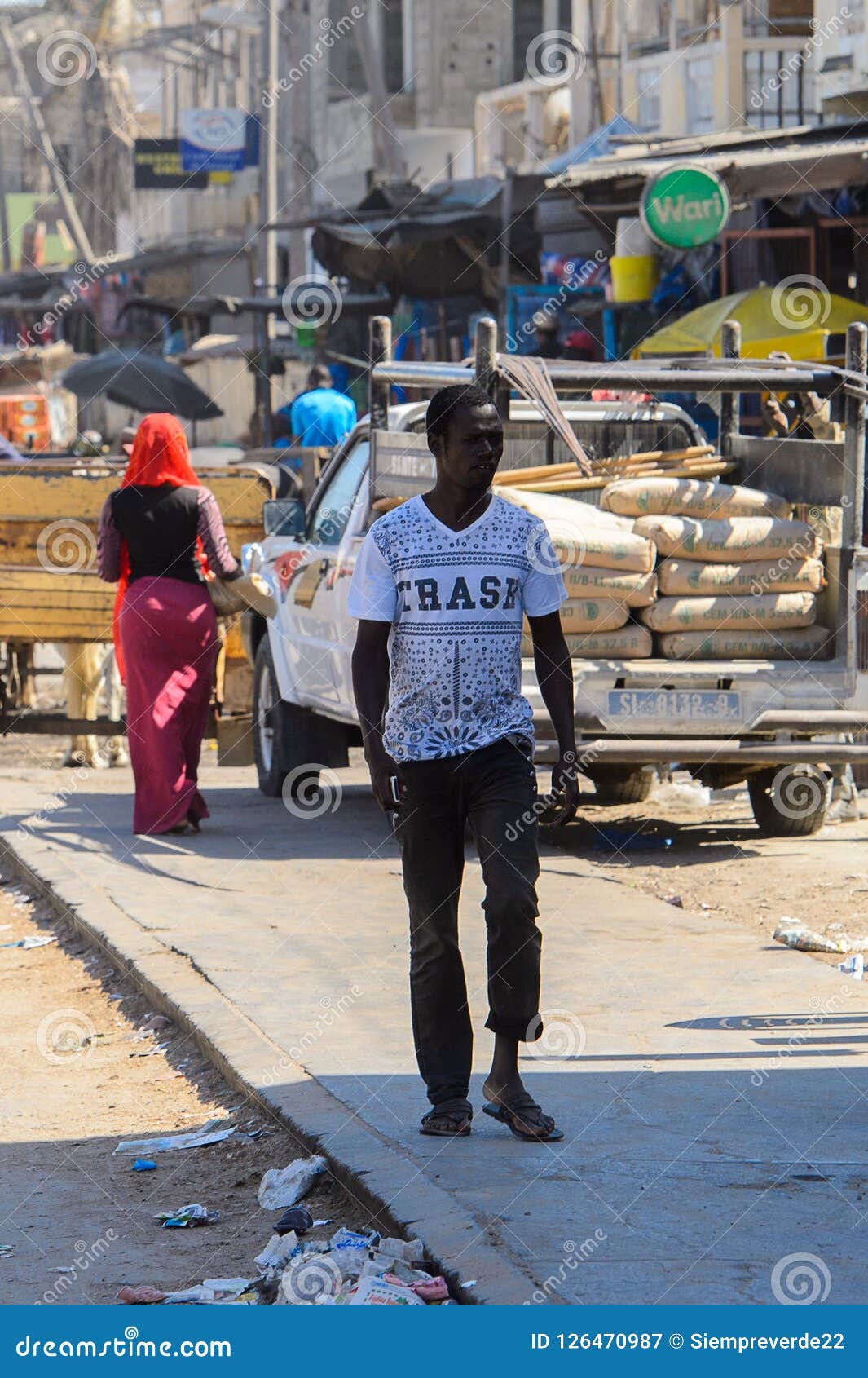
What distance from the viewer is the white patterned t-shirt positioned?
15.8 ft

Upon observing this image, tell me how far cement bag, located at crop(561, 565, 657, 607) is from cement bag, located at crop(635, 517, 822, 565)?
20cm

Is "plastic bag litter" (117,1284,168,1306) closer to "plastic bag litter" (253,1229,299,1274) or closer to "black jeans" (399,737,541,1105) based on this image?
"plastic bag litter" (253,1229,299,1274)

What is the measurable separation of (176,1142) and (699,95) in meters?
18.3

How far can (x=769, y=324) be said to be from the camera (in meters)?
15.2

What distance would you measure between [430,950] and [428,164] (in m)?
29.7

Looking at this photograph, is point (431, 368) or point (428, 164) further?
point (428, 164)

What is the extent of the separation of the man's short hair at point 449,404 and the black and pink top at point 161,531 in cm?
463

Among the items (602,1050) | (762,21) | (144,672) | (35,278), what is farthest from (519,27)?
(602,1050)

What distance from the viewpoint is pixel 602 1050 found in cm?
583

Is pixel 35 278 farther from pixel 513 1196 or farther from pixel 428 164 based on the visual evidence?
pixel 513 1196

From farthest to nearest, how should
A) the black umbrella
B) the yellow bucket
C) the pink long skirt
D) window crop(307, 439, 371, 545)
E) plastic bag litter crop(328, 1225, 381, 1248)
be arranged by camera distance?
the black umbrella, the yellow bucket, window crop(307, 439, 371, 545), the pink long skirt, plastic bag litter crop(328, 1225, 381, 1248)

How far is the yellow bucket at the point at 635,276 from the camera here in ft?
59.3

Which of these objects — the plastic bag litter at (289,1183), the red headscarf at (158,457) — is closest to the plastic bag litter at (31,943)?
the red headscarf at (158,457)

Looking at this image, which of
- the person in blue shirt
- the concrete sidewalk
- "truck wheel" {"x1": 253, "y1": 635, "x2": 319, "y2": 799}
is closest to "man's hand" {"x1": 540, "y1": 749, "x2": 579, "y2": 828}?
the concrete sidewalk
